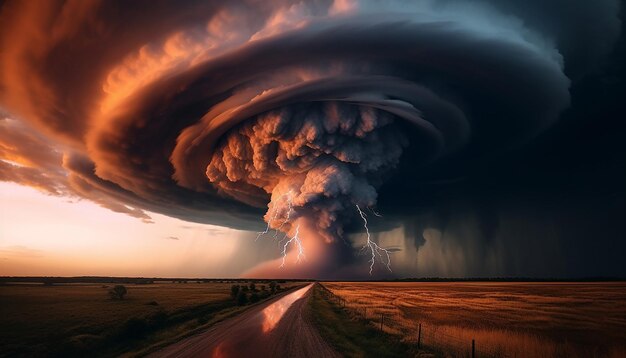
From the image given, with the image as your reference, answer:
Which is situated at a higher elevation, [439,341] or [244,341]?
[244,341]

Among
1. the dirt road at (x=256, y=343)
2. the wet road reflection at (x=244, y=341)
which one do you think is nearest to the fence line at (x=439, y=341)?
the dirt road at (x=256, y=343)

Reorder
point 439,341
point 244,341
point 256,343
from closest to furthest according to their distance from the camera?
point 256,343
point 244,341
point 439,341

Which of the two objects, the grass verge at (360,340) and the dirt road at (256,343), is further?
the grass verge at (360,340)

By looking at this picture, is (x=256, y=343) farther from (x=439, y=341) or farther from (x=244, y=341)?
(x=439, y=341)

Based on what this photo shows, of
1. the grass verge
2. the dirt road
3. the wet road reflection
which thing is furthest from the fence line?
the wet road reflection

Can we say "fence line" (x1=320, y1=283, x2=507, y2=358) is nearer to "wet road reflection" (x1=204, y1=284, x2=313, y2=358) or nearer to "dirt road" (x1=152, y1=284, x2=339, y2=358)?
"dirt road" (x1=152, y1=284, x2=339, y2=358)

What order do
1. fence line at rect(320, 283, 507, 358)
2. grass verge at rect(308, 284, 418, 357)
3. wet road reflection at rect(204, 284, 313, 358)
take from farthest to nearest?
fence line at rect(320, 283, 507, 358) → grass verge at rect(308, 284, 418, 357) → wet road reflection at rect(204, 284, 313, 358)

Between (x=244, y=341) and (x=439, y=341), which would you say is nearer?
(x=244, y=341)

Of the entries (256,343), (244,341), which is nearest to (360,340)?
(256,343)

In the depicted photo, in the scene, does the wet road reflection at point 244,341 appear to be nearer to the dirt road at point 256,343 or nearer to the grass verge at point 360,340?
the dirt road at point 256,343

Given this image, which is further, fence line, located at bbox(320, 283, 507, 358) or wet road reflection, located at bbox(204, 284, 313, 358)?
fence line, located at bbox(320, 283, 507, 358)

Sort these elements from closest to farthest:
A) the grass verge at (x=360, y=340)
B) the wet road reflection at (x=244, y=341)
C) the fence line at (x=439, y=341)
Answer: the wet road reflection at (x=244, y=341), the grass verge at (x=360, y=340), the fence line at (x=439, y=341)

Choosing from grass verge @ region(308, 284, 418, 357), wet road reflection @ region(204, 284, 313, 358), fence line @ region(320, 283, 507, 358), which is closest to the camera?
wet road reflection @ region(204, 284, 313, 358)
